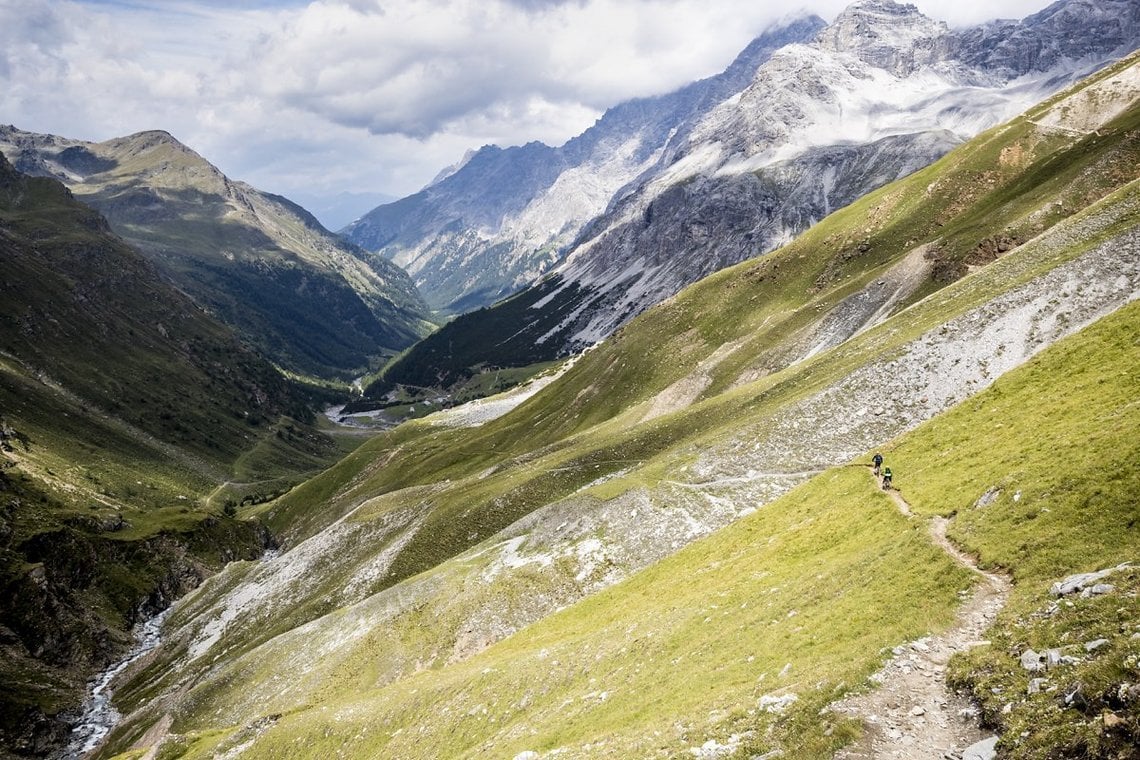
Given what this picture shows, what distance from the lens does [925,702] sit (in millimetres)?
18562

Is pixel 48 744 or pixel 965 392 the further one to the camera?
pixel 48 744

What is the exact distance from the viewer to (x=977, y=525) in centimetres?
2698

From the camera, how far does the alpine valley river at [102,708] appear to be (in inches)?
3263

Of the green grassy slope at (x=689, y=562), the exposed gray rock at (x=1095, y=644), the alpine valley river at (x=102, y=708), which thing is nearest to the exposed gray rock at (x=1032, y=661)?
the exposed gray rock at (x=1095, y=644)

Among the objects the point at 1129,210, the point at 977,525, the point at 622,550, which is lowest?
the point at 622,550

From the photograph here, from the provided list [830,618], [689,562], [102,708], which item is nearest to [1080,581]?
[830,618]

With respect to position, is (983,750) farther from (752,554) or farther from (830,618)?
(752,554)

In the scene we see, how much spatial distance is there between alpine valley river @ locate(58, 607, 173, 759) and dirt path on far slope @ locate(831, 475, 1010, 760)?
99.8 metres

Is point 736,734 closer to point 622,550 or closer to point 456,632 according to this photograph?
point 622,550

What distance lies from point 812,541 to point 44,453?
210471 millimetres

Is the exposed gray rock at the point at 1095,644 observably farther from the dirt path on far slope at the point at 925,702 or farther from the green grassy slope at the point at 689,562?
the green grassy slope at the point at 689,562

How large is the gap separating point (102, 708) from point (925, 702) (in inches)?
4434

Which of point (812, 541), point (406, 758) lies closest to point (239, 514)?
point (406, 758)

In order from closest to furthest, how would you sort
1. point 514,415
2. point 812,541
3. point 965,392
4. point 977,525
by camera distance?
1. point 977,525
2. point 812,541
3. point 965,392
4. point 514,415
